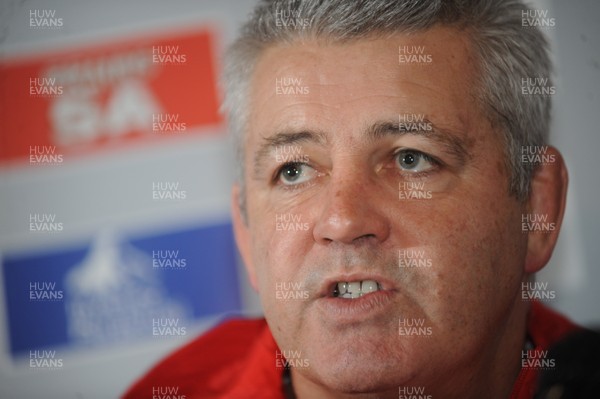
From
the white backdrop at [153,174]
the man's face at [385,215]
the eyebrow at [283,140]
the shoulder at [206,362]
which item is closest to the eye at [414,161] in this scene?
the man's face at [385,215]

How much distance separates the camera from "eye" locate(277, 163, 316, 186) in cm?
135

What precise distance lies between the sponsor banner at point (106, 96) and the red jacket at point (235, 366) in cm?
64

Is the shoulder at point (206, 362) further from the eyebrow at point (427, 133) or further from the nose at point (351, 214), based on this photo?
the eyebrow at point (427, 133)

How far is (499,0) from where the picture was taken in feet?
4.74

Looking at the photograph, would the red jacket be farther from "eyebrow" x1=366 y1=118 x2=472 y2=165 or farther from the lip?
"eyebrow" x1=366 y1=118 x2=472 y2=165

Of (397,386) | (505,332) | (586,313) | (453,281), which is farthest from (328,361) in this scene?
(586,313)

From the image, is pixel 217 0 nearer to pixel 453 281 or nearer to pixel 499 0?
pixel 499 0

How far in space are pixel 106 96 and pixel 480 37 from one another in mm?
1160

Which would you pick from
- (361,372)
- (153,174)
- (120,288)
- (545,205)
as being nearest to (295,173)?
(361,372)

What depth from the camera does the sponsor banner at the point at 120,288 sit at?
1.97 m

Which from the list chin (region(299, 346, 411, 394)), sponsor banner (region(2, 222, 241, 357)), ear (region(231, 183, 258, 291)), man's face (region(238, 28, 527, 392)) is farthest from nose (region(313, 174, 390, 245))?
sponsor banner (region(2, 222, 241, 357))

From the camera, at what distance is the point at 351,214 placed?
118cm

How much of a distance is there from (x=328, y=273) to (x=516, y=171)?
457 mm

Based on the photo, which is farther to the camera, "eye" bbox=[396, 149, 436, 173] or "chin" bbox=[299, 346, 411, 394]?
"eye" bbox=[396, 149, 436, 173]
